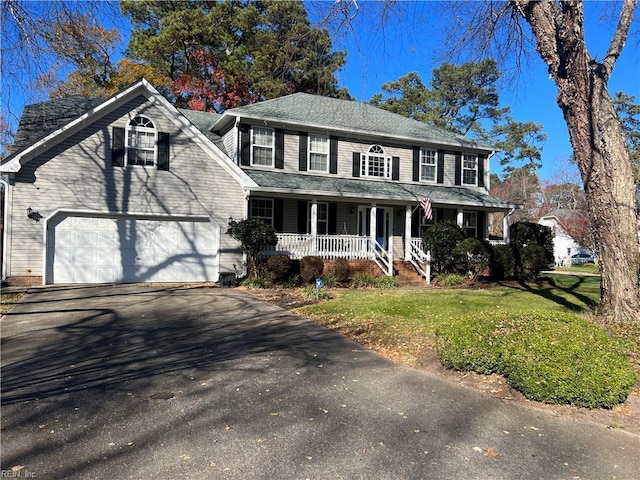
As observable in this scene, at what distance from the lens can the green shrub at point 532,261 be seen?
17.1 meters

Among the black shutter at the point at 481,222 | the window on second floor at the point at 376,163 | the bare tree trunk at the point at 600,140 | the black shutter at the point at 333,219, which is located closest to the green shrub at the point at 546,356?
the bare tree trunk at the point at 600,140

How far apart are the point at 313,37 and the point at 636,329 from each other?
736 cm

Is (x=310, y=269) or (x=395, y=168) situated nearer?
(x=310, y=269)

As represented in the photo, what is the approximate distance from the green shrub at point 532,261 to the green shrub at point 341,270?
7135 mm

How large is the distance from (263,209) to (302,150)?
296 cm

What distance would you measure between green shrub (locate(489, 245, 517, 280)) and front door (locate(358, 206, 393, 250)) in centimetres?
454

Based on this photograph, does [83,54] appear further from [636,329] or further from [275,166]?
[636,329]

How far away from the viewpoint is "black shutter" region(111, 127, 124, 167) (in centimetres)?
1412

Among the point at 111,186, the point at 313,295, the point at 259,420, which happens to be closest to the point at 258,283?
the point at 313,295

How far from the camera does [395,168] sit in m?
19.5

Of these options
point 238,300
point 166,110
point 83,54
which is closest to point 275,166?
point 166,110

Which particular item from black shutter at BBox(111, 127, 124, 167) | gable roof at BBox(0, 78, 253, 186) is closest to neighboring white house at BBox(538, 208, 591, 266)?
gable roof at BBox(0, 78, 253, 186)

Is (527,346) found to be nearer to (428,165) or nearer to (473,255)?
(473,255)

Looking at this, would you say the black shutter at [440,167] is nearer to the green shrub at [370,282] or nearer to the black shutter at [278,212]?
the green shrub at [370,282]
